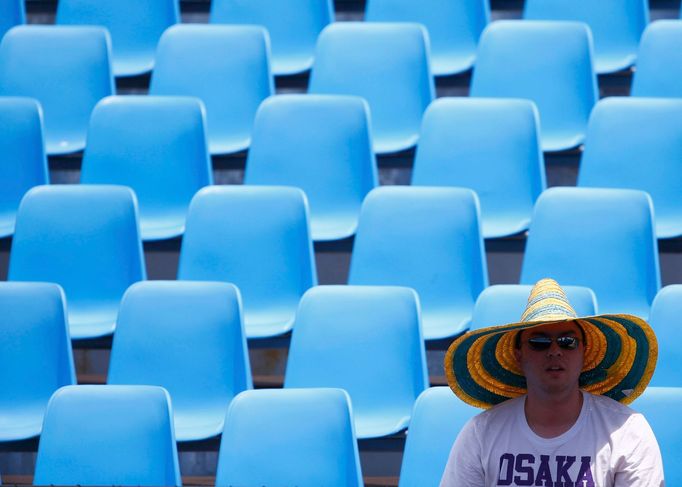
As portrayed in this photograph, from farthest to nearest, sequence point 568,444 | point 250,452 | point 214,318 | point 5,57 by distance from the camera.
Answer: point 5,57 → point 214,318 → point 250,452 → point 568,444

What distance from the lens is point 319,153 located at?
2354 mm

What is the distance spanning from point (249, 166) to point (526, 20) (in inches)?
28.0

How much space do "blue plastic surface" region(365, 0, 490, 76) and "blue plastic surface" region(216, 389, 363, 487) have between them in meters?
1.31

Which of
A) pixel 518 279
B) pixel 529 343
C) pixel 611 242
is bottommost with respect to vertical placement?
pixel 518 279

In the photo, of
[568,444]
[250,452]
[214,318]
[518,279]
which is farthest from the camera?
[518,279]

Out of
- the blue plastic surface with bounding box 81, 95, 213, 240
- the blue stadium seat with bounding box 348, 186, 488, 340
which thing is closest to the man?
the blue stadium seat with bounding box 348, 186, 488, 340

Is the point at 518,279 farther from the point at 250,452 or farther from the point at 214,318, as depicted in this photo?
the point at 250,452

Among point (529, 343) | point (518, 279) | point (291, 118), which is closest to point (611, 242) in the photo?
point (518, 279)

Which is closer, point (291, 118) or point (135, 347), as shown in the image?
point (135, 347)

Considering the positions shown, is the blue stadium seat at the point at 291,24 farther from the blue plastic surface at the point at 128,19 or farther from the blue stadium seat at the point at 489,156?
the blue stadium seat at the point at 489,156

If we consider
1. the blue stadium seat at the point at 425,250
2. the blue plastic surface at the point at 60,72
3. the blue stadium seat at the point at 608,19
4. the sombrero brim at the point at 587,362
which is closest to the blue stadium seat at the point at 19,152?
the blue plastic surface at the point at 60,72

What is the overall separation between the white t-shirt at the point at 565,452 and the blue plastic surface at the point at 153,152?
1199 millimetres

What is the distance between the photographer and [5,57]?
2635 mm

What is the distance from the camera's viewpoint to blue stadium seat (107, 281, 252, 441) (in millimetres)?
1901
